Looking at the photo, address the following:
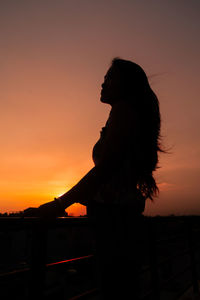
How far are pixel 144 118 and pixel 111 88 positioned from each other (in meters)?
0.30

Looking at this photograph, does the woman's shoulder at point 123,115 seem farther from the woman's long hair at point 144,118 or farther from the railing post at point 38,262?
the railing post at point 38,262

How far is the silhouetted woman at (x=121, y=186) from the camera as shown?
1014mm

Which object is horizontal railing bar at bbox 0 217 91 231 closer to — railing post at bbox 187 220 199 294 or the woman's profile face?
the woman's profile face

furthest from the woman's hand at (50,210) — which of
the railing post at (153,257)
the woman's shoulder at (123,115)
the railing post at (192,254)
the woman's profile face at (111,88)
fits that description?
the railing post at (192,254)

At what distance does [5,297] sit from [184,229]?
27.5m

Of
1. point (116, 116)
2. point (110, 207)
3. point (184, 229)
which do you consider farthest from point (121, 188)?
point (184, 229)

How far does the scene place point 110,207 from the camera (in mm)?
1179

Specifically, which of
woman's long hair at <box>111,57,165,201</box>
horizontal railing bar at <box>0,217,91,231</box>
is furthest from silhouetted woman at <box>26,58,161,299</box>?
horizontal railing bar at <box>0,217,91,231</box>

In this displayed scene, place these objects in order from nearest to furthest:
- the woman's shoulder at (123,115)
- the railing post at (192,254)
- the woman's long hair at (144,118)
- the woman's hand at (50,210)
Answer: the woman's hand at (50,210)
the woman's shoulder at (123,115)
the woman's long hair at (144,118)
the railing post at (192,254)

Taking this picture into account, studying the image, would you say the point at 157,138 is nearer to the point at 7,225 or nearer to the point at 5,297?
the point at 7,225

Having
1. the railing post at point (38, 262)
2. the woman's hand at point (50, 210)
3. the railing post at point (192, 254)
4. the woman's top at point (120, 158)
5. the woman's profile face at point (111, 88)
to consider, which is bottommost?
the railing post at point (192, 254)

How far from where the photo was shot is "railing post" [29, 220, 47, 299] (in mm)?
1168

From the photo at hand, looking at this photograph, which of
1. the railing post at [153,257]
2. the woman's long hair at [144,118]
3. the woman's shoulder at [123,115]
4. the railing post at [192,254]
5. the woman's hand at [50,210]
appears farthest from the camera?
the railing post at [192,254]

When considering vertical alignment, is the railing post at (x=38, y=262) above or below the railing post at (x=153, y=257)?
above
